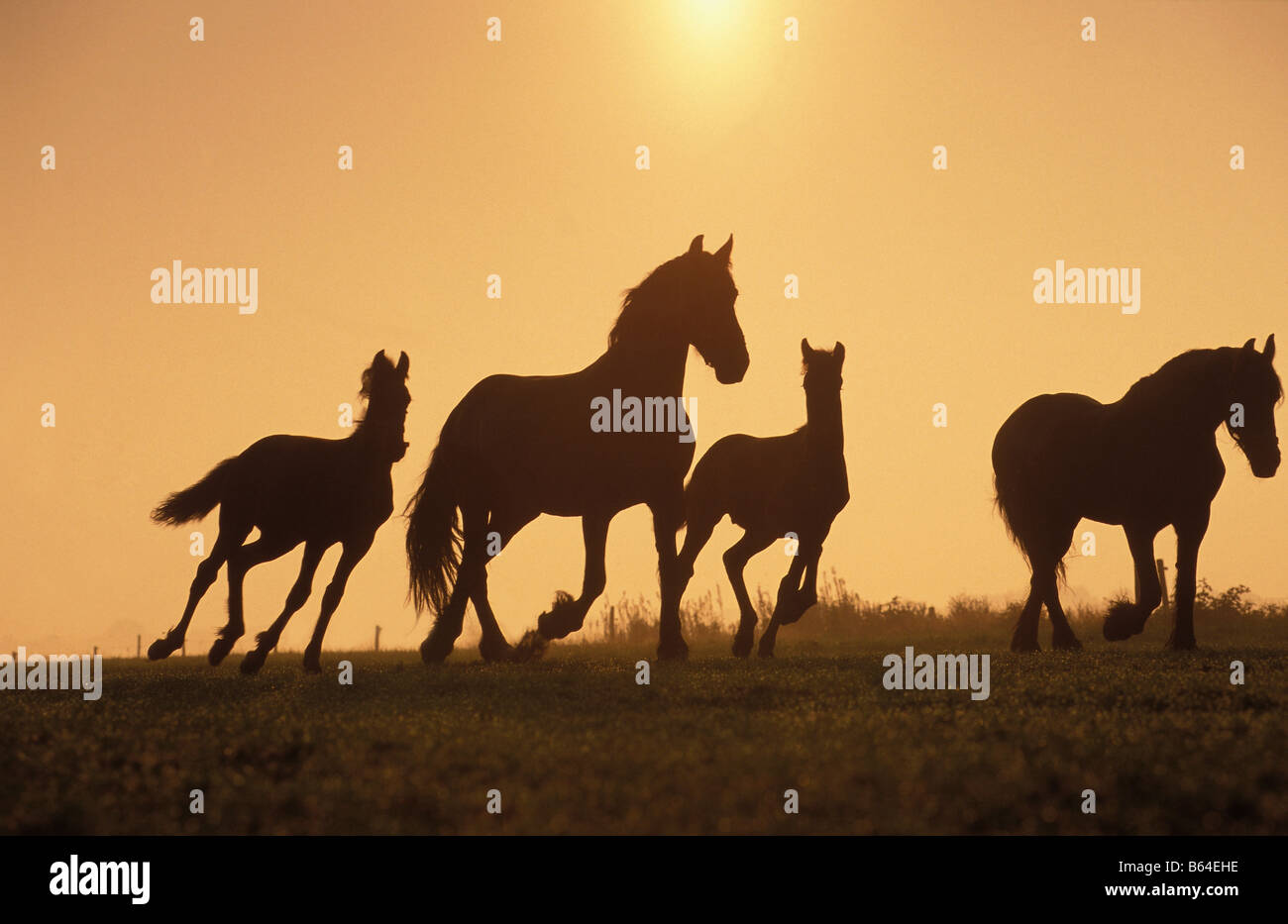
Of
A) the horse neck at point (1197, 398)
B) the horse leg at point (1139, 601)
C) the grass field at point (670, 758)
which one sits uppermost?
the horse neck at point (1197, 398)

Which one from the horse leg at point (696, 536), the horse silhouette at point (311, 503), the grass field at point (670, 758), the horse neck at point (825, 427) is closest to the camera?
the grass field at point (670, 758)

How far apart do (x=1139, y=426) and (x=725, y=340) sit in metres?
4.75

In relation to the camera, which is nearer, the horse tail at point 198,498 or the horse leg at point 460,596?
the horse leg at point 460,596

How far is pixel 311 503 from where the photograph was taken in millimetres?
12711

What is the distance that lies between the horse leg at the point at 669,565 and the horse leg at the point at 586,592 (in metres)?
0.52

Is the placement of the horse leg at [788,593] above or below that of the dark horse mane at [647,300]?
below

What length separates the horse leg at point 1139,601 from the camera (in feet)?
40.3

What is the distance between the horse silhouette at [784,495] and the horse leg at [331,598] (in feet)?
11.3

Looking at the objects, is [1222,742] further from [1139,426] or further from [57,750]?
[1139,426]

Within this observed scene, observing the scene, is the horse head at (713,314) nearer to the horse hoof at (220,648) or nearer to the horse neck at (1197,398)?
the horse neck at (1197,398)

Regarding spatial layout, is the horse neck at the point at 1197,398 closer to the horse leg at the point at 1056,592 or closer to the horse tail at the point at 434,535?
the horse leg at the point at 1056,592

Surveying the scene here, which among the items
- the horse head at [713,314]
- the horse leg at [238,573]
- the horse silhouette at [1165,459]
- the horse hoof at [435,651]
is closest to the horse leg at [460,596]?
the horse hoof at [435,651]

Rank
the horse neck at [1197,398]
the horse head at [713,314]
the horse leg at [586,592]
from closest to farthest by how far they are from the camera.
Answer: the horse leg at [586,592], the horse head at [713,314], the horse neck at [1197,398]
